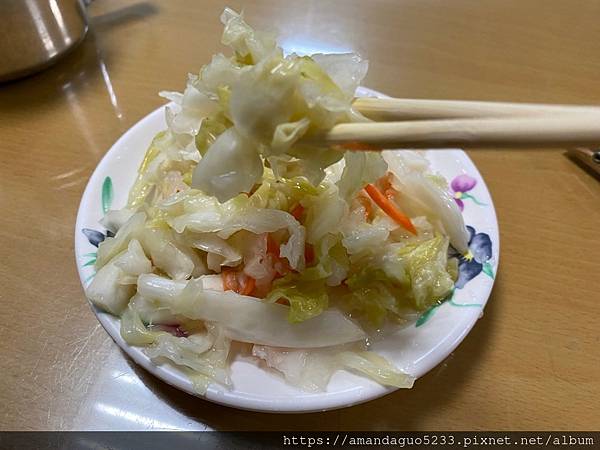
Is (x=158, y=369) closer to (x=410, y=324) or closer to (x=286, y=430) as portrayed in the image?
(x=286, y=430)

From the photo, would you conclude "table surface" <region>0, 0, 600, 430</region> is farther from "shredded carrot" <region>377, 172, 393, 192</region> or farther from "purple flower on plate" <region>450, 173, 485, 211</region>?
"shredded carrot" <region>377, 172, 393, 192</region>

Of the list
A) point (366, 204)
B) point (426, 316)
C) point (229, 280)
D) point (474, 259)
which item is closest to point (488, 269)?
point (474, 259)

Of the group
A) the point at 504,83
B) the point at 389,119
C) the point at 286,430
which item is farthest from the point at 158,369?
the point at 504,83

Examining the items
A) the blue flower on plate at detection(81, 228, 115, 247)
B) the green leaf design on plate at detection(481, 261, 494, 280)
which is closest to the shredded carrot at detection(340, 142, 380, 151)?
the green leaf design on plate at detection(481, 261, 494, 280)

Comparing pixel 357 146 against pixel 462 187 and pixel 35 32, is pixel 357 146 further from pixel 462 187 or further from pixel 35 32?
pixel 35 32

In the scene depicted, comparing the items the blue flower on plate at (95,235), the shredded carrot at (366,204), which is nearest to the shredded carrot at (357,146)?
the shredded carrot at (366,204)
